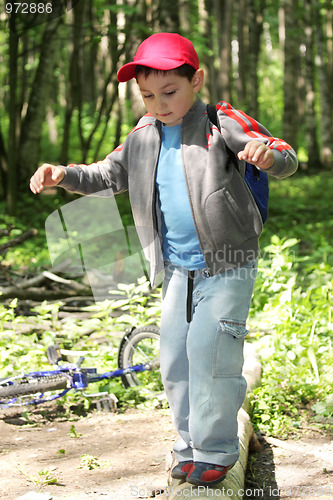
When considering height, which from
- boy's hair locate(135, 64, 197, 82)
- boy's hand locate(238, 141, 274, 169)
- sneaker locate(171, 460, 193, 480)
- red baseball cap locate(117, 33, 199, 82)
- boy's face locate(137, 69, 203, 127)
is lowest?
sneaker locate(171, 460, 193, 480)

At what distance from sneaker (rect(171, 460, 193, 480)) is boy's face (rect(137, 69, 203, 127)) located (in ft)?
5.27

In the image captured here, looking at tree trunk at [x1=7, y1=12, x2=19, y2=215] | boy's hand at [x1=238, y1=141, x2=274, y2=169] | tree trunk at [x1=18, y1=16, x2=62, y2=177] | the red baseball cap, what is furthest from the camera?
tree trunk at [x1=18, y1=16, x2=62, y2=177]

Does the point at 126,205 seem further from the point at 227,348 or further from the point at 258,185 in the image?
the point at 227,348

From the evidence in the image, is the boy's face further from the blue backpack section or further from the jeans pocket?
the jeans pocket

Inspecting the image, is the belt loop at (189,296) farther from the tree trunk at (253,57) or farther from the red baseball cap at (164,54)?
the tree trunk at (253,57)

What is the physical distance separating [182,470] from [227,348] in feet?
2.16

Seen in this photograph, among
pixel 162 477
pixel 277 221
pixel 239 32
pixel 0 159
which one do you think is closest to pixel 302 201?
pixel 277 221

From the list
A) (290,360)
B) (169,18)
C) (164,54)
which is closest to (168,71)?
(164,54)

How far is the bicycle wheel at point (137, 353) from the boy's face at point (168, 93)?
2137 millimetres

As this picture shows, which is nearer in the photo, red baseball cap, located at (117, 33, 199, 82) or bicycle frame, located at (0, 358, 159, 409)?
red baseball cap, located at (117, 33, 199, 82)

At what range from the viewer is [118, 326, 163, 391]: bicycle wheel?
14.9ft

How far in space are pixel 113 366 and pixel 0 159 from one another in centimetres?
861

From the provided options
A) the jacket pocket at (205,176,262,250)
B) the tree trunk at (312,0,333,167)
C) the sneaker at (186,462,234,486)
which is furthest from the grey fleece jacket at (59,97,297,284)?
the tree trunk at (312,0,333,167)

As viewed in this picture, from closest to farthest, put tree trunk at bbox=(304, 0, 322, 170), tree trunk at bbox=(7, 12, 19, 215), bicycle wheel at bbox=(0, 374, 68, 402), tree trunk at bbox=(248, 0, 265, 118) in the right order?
bicycle wheel at bbox=(0, 374, 68, 402), tree trunk at bbox=(7, 12, 19, 215), tree trunk at bbox=(304, 0, 322, 170), tree trunk at bbox=(248, 0, 265, 118)
